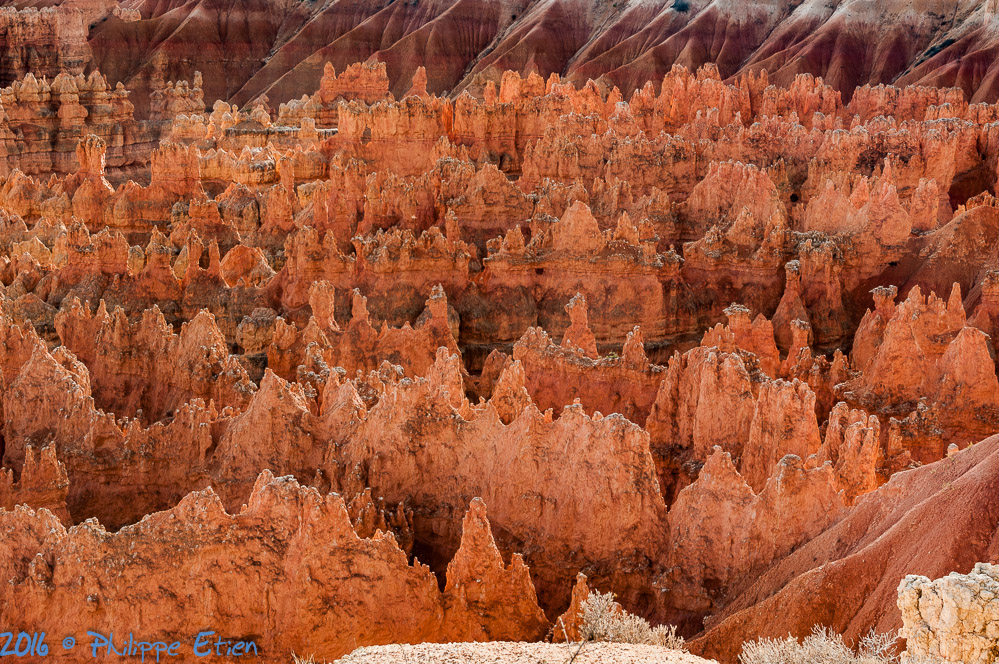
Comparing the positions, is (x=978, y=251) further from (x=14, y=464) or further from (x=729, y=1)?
(x=729, y=1)

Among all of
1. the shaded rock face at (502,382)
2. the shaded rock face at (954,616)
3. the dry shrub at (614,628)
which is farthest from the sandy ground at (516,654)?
the shaded rock face at (954,616)

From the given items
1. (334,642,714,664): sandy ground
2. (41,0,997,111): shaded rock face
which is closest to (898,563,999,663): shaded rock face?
(334,642,714,664): sandy ground

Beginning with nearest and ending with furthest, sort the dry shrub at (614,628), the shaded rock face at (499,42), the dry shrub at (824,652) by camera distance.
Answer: the dry shrub at (824,652) < the dry shrub at (614,628) < the shaded rock face at (499,42)

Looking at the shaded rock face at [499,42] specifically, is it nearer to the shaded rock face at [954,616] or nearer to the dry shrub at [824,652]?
the dry shrub at [824,652]

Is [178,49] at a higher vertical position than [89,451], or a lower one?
higher

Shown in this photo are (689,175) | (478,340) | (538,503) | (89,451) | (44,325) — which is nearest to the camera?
(538,503)

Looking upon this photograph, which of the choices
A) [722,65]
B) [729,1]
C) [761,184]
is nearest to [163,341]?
[761,184]

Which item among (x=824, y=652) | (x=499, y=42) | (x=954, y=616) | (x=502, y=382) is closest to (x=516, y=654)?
(x=824, y=652)
